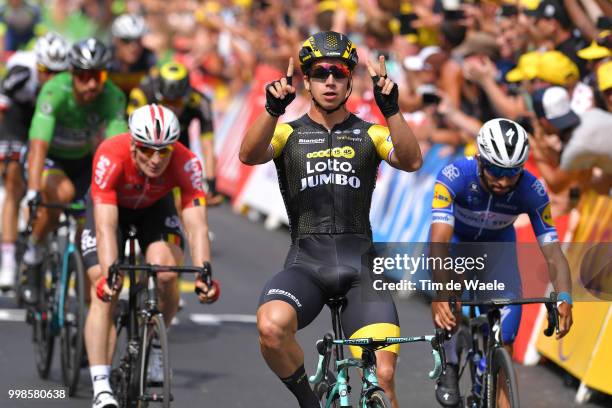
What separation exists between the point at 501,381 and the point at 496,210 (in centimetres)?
111

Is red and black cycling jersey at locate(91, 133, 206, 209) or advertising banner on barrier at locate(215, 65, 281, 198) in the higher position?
advertising banner on barrier at locate(215, 65, 281, 198)

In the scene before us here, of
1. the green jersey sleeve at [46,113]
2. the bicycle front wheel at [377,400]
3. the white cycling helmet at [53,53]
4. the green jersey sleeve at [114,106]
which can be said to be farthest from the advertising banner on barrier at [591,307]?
the white cycling helmet at [53,53]

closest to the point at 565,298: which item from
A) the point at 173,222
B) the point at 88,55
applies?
the point at 173,222

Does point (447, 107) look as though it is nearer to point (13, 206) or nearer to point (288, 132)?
point (13, 206)

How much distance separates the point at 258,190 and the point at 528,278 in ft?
37.2

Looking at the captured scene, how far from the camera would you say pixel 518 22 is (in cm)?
1302

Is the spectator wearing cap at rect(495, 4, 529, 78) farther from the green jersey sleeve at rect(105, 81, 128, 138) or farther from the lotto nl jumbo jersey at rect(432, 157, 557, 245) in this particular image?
the lotto nl jumbo jersey at rect(432, 157, 557, 245)

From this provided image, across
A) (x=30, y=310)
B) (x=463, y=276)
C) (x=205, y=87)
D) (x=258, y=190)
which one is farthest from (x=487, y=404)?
(x=205, y=87)

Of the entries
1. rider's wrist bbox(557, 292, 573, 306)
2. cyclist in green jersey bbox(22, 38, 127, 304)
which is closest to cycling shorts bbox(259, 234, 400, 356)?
rider's wrist bbox(557, 292, 573, 306)

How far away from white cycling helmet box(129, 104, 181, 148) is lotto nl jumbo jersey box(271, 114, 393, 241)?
1175 millimetres

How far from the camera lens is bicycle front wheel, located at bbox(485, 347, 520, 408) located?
7.00 metres

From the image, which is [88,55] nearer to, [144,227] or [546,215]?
[144,227]

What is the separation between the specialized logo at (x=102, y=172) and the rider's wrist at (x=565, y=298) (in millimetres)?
2830

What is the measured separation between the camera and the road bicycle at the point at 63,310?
918cm
